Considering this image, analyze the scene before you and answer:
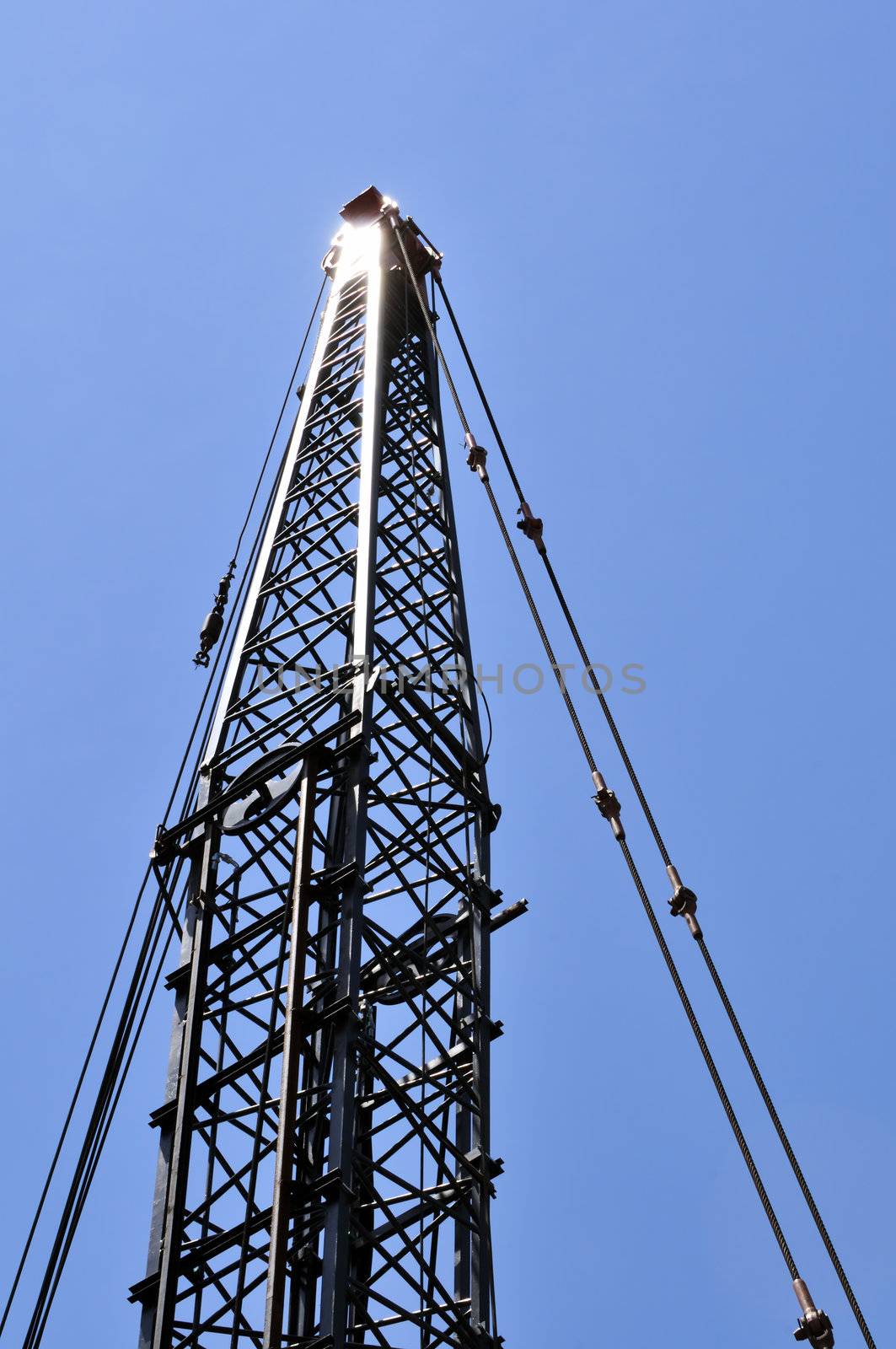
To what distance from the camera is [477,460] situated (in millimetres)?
21984

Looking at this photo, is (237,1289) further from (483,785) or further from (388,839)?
(483,785)

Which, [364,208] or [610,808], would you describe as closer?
[610,808]

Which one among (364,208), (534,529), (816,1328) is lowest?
(816,1328)

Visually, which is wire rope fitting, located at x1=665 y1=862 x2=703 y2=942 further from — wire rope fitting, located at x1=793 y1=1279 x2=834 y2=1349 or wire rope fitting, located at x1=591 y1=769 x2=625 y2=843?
wire rope fitting, located at x1=793 y1=1279 x2=834 y2=1349

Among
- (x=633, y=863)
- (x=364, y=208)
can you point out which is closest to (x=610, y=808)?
(x=633, y=863)

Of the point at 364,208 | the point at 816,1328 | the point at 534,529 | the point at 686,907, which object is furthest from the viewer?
the point at 364,208

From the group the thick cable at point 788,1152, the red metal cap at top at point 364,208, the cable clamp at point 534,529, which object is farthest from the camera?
the red metal cap at top at point 364,208

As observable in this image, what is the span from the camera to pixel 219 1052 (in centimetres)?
1516

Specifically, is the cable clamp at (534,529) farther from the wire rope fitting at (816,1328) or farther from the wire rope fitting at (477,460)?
the wire rope fitting at (816,1328)

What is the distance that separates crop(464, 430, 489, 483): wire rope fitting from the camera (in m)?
21.8

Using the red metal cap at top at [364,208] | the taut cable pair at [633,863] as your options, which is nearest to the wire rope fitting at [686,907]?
the taut cable pair at [633,863]

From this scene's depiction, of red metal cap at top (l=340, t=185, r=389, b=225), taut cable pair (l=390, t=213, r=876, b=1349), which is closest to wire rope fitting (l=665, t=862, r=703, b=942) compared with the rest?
taut cable pair (l=390, t=213, r=876, b=1349)

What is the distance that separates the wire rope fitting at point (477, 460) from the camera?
21781 mm

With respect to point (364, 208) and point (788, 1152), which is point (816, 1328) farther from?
point (364, 208)
